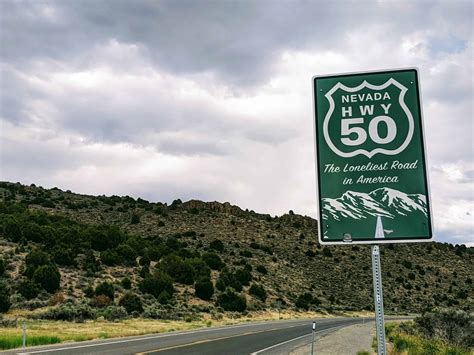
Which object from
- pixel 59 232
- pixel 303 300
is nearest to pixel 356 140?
pixel 59 232

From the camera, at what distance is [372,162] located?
398 cm

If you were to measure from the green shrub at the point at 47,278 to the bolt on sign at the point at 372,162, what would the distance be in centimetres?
3621

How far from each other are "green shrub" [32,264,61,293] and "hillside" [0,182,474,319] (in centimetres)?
8

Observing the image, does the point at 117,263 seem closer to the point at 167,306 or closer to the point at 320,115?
the point at 167,306

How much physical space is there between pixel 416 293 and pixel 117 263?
4435cm

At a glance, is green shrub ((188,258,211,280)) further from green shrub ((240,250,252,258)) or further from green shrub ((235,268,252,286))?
green shrub ((240,250,252,258))

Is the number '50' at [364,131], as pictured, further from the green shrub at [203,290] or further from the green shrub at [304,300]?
the green shrub at [304,300]

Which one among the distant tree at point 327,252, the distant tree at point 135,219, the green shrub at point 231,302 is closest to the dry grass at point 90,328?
the green shrub at point 231,302

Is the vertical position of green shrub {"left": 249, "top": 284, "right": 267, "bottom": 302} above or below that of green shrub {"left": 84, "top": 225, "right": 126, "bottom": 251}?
below

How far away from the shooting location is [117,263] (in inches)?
1826

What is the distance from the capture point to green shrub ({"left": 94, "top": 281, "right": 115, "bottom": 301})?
1453 inches

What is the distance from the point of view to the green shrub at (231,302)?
145 ft

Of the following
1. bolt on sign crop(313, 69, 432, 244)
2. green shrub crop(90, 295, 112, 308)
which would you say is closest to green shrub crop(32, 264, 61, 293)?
green shrub crop(90, 295, 112, 308)

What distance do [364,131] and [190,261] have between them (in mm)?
48408
